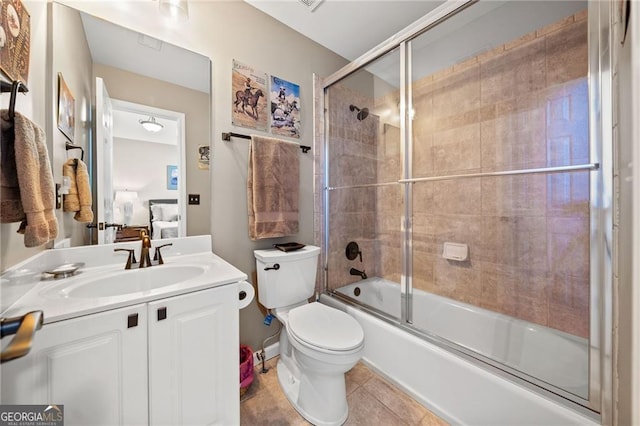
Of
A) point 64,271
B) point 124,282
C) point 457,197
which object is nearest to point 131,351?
point 124,282

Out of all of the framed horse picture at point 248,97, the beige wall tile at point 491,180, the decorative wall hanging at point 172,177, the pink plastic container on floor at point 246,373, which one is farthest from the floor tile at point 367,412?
the framed horse picture at point 248,97

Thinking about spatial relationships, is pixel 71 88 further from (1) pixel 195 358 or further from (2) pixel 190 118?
(1) pixel 195 358

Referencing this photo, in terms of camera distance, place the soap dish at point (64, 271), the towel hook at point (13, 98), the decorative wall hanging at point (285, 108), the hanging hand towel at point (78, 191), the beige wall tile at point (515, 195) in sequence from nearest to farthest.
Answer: the towel hook at point (13, 98) < the soap dish at point (64, 271) < the hanging hand towel at point (78, 191) < the beige wall tile at point (515, 195) < the decorative wall hanging at point (285, 108)

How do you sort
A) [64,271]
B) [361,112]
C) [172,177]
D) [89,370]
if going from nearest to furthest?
[89,370] < [64,271] < [172,177] < [361,112]

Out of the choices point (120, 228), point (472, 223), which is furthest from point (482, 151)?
point (120, 228)

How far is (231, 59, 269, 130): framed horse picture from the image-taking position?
1.53 m

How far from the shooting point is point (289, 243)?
1.74m

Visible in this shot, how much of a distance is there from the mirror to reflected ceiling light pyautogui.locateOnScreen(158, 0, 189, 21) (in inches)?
6.1

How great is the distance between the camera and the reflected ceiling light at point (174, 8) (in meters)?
1.20

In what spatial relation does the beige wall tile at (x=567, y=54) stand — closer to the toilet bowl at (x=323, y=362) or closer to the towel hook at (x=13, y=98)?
the toilet bowl at (x=323, y=362)

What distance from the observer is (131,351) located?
30.4 inches

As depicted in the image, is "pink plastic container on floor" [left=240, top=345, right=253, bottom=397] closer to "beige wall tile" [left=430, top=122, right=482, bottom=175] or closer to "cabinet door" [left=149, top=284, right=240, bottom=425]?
"cabinet door" [left=149, top=284, right=240, bottom=425]

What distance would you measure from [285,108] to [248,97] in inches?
11.3

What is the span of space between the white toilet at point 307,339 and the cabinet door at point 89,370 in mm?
659
